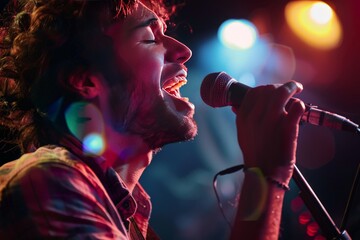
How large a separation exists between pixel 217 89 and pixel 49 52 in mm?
950

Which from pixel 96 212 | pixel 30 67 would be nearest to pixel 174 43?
pixel 30 67

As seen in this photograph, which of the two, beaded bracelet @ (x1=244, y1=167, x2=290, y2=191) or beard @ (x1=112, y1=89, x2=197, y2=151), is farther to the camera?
beard @ (x1=112, y1=89, x2=197, y2=151)

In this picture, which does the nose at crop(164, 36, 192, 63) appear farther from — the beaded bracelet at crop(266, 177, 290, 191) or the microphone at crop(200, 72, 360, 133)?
the beaded bracelet at crop(266, 177, 290, 191)

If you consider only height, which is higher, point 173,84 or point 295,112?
point 295,112

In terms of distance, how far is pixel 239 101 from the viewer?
1506 millimetres

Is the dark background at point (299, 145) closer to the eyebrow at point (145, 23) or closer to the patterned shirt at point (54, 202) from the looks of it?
the eyebrow at point (145, 23)

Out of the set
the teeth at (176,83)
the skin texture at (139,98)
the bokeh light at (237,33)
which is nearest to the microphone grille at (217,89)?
the skin texture at (139,98)

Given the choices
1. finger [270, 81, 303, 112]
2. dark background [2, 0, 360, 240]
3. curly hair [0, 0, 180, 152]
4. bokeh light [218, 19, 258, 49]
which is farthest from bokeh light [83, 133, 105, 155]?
bokeh light [218, 19, 258, 49]

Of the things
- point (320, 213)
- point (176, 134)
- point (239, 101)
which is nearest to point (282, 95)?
point (239, 101)

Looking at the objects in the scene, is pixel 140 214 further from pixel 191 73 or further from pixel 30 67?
pixel 191 73

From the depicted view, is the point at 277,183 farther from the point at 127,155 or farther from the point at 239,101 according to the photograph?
the point at 127,155

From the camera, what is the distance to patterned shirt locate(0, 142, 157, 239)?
1118mm

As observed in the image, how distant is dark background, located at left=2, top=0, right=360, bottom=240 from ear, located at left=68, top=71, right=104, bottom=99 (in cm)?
202

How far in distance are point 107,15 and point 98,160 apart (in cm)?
88
